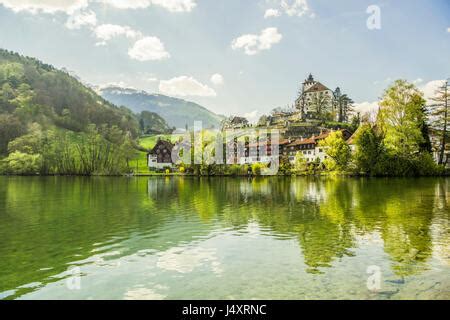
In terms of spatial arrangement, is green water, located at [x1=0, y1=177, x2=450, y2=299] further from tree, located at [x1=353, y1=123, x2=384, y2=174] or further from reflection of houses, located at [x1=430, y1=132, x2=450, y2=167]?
reflection of houses, located at [x1=430, y1=132, x2=450, y2=167]

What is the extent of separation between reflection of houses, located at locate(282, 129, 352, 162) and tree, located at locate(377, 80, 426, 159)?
35354 millimetres

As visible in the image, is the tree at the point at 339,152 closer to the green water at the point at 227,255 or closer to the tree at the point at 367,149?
the tree at the point at 367,149

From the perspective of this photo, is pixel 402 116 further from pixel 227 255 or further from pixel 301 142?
pixel 227 255

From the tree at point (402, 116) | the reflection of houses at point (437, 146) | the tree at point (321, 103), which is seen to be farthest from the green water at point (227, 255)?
the tree at point (321, 103)

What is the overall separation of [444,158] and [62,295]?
11405 centimetres

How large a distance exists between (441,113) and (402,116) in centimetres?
1604

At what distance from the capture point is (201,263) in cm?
1730

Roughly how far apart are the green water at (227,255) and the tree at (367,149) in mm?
63115

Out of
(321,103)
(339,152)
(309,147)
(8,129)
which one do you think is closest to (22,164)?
(8,129)

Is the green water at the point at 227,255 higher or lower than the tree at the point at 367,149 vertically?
lower

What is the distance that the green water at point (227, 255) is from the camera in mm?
A: 13781
